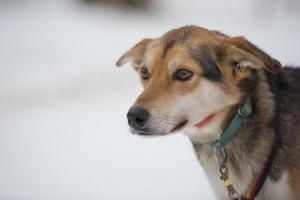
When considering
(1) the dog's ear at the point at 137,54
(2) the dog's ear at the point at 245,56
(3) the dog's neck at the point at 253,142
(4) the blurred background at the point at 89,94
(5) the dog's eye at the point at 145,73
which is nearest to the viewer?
(2) the dog's ear at the point at 245,56

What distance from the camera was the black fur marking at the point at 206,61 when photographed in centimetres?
256

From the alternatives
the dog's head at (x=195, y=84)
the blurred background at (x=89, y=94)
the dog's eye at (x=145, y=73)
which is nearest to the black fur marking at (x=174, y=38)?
the dog's head at (x=195, y=84)

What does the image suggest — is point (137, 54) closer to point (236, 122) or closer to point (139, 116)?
point (139, 116)

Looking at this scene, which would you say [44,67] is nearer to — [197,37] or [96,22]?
[96,22]

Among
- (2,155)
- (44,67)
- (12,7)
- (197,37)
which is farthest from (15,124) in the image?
(12,7)

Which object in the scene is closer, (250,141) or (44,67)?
(250,141)

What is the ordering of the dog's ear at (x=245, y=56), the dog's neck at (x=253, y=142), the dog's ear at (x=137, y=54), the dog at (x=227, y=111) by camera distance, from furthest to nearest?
1. the dog's ear at (x=137, y=54)
2. the dog's neck at (x=253, y=142)
3. the dog at (x=227, y=111)
4. the dog's ear at (x=245, y=56)

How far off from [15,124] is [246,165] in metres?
4.14

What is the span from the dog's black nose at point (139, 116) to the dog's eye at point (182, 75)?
0.96 ft

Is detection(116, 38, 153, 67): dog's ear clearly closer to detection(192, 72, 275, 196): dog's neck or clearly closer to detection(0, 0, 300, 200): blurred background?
detection(192, 72, 275, 196): dog's neck

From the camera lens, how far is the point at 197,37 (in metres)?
2.70

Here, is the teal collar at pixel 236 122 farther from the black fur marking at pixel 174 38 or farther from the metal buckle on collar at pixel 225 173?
the black fur marking at pixel 174 38

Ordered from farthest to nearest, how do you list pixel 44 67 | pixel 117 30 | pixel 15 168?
pixel 117 30, pixel 44 67, pixel 15 168

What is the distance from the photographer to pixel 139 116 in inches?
94.7
